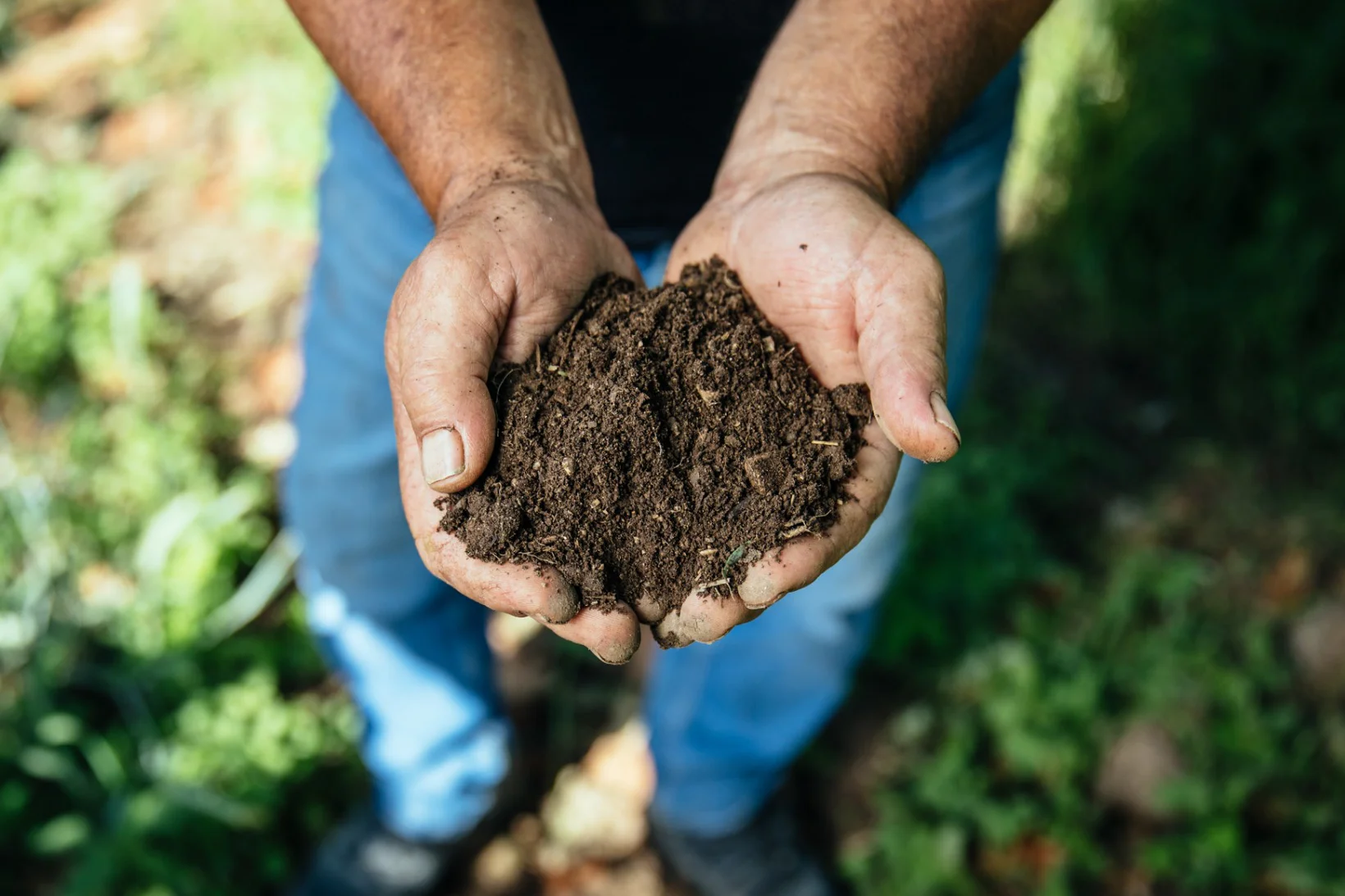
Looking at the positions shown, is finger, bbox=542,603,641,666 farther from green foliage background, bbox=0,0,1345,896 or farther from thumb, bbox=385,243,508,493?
green foliage background, bbox=0,0,1345,896

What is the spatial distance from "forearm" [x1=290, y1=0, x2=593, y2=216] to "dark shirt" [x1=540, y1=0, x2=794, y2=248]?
0.21 metres

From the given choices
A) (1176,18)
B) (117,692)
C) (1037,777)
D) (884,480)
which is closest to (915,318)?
(884,480)

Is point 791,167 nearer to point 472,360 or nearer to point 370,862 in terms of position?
point 472,360

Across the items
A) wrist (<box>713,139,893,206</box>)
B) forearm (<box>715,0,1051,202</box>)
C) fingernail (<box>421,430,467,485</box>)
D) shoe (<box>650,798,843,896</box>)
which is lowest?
shoe (<box>650,798,843,896</box>)

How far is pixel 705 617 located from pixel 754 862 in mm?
1467

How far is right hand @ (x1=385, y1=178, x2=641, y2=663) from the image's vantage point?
1512 millimetres

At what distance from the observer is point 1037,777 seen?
2.72 metres

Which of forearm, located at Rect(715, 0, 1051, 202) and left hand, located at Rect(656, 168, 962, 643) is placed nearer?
left hand, located at Rect(656, 168, 962, 643)

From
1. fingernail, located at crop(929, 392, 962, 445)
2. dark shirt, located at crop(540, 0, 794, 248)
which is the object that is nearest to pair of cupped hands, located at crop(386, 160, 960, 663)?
fingernail, located at crop(929, 392, 962, 445)

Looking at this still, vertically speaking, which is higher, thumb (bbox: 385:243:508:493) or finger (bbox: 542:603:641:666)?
thumb (bbox: 385:243:508:493)

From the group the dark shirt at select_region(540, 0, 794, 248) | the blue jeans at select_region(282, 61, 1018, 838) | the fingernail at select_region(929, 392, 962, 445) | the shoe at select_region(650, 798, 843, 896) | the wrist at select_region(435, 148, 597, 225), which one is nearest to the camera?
the fingernail at select_region(929, 392, 962, 445)

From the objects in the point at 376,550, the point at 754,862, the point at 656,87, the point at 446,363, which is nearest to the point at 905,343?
the point at 446,363

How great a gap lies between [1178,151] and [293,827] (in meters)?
3.47

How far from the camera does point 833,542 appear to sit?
5.25 feet
